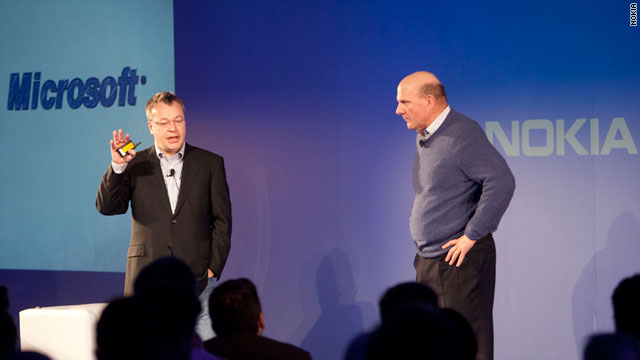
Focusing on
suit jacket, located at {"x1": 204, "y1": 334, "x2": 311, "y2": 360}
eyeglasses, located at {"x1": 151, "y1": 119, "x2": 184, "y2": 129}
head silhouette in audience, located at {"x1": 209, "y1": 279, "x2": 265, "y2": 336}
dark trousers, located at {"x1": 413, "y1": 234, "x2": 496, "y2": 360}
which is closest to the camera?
suit jacket, located at {"x1": 204, "y1": 334, "x2": 311, "y2": 360}

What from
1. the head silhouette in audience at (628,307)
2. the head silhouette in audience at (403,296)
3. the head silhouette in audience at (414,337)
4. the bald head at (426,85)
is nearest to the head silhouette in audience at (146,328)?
the head silhouette in audience at (414,337)

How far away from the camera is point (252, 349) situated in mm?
2301

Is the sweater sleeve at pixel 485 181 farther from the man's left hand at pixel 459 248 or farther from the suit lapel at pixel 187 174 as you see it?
the suit lapel at pixel 187 174

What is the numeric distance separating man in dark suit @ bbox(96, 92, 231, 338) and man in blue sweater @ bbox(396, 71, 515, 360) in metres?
1.04

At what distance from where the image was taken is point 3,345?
1.83 meters

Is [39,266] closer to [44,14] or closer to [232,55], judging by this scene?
[44,14]

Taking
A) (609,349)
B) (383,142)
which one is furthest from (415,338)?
(383,142)

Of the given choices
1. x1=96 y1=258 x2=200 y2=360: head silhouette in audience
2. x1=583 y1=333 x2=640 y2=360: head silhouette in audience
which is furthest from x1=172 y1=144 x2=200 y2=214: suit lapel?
x1=583 y1=333 x2=640 y2=360: head silhouette in audience

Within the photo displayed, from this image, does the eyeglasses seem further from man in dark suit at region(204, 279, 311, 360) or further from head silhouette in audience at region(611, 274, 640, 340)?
head silhouette in audience at region(611, 274, 640, 340)

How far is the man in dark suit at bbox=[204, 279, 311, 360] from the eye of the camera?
2293mm

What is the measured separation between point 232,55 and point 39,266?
2.40m

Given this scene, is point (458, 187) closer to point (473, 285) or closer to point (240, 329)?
point (473, 285)

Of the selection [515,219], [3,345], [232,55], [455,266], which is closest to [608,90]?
[515,219]

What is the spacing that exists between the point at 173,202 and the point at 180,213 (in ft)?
0.29
